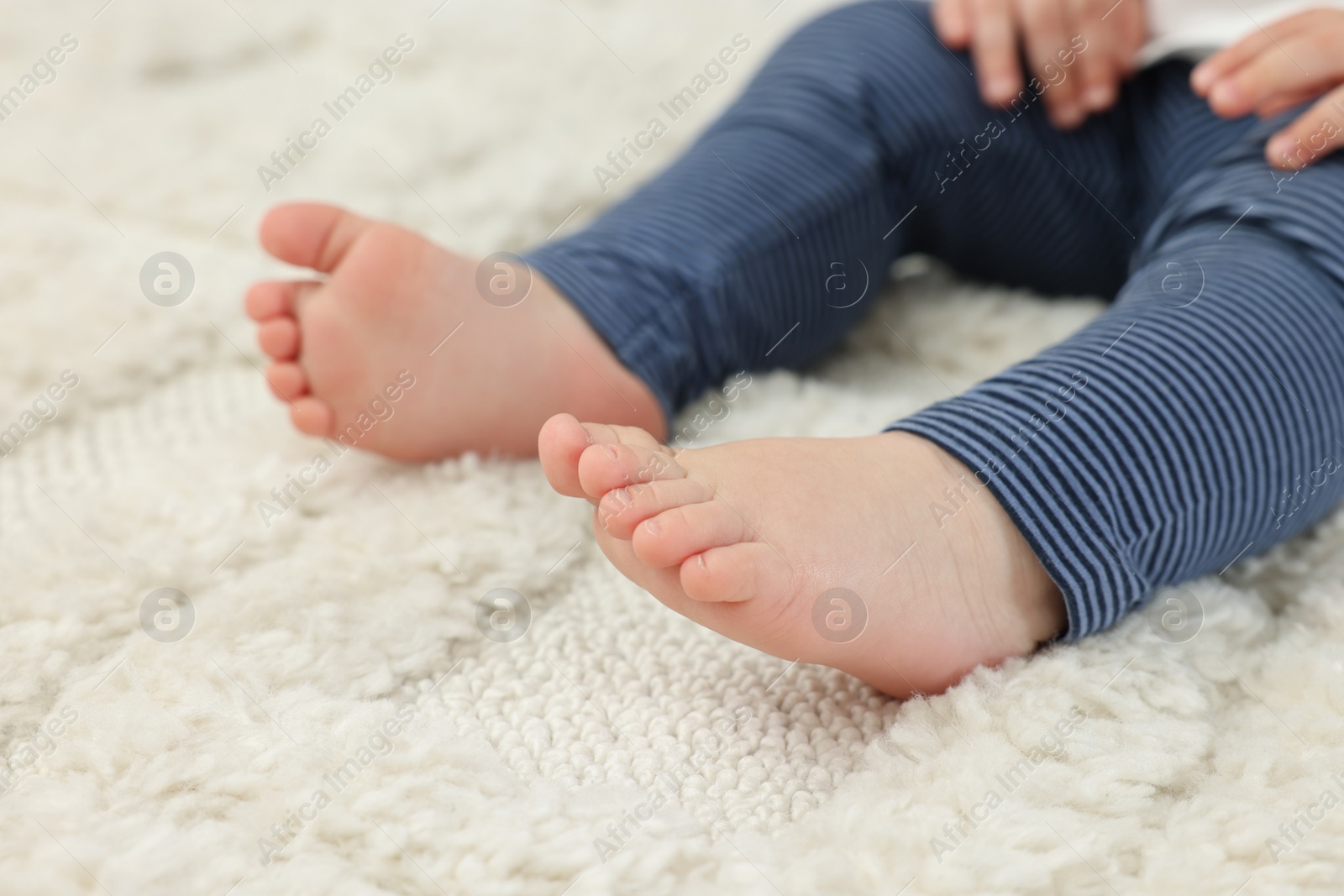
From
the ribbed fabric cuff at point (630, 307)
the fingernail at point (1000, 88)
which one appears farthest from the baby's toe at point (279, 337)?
the fingernail at point (1000, 88)

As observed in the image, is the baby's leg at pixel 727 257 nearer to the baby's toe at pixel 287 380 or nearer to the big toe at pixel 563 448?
the baby's toe at pixel 287 380

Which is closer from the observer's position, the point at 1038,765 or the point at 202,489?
the point at 1038,765

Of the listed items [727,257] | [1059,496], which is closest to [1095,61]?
[727,257]

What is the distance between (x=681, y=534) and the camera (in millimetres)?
Answer: 436

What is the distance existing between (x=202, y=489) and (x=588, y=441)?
0.98 feet

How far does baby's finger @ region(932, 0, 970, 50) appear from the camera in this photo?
0.78 meters

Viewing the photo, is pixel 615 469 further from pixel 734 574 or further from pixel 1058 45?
pixel 1058 45

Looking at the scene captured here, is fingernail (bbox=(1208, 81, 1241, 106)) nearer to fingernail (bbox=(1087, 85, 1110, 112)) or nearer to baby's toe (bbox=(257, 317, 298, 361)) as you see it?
fingernail (bbox=(1087, 85, 1110, 112))

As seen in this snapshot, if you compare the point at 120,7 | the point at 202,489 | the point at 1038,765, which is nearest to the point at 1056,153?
the point at 1038,765

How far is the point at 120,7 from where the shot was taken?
1063mm

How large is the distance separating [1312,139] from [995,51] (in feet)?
0.72

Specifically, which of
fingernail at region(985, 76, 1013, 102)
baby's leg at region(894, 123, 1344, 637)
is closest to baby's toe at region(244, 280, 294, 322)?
baby's leg at region(894, 123, 1344, 637)

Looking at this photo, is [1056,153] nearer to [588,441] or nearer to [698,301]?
[698,301]

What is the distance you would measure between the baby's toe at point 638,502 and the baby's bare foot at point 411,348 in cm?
20
